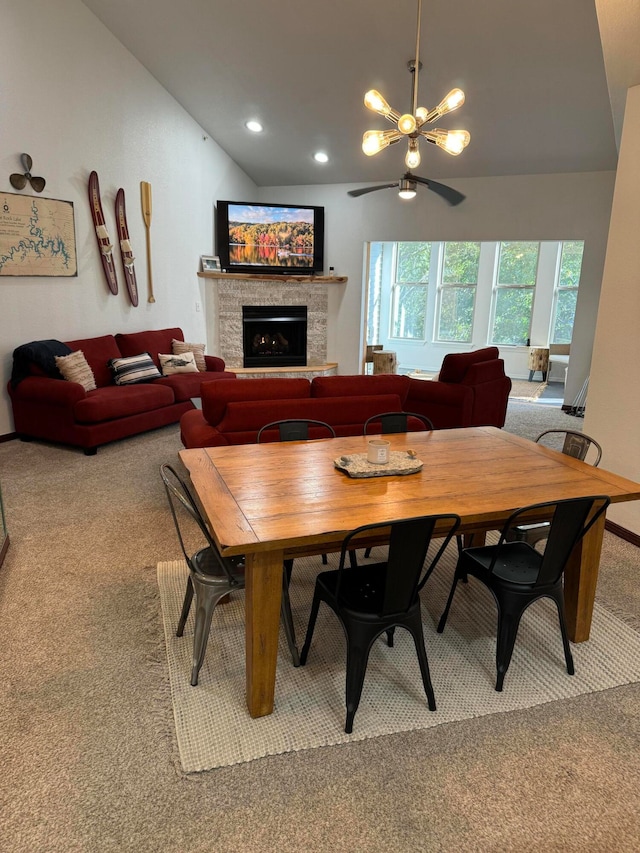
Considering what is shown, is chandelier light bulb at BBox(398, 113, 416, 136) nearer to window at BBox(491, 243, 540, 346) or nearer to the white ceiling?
the white ceiling

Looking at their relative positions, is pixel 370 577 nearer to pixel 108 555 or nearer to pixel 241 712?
pixel 241 712

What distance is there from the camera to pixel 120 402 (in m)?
5.08

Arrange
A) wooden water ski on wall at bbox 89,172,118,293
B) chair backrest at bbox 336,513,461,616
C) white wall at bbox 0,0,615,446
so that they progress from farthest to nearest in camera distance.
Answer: wooden water ski on wall at bbox 89,172,118,293 < white wall at bbox 0,0,615,446 < chair backrest at bbox 336,513,461,616

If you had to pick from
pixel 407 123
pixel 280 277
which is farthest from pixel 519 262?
pixel 407 123

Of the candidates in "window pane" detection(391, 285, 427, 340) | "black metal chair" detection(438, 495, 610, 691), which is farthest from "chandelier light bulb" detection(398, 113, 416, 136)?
"window pane" detection(391, 285, 427, 340)

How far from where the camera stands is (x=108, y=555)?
10.5 feet

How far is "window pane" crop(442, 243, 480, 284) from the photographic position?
9883 mm

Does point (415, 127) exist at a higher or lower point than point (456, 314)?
higher

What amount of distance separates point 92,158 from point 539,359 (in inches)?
290

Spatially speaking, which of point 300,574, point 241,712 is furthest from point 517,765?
point 300,574

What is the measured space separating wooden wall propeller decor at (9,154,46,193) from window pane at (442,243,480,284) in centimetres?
698

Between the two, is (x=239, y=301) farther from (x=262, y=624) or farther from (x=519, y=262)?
(x=262, y=624)

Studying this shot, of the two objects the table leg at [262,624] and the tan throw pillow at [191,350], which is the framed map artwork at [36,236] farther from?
the table leg at [262,624]

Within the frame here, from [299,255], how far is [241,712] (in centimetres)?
722
